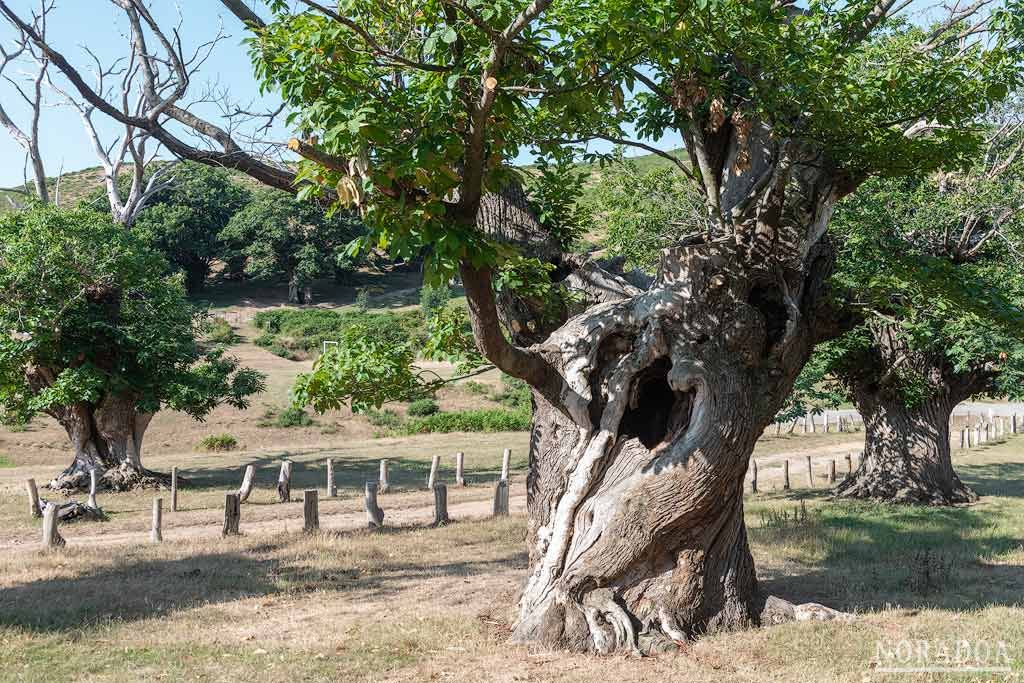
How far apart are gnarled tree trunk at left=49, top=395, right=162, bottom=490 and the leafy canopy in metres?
0.50

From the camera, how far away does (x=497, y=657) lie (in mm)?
7828

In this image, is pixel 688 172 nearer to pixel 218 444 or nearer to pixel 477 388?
pixel 218 444

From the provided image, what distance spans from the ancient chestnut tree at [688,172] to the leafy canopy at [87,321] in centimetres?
1697

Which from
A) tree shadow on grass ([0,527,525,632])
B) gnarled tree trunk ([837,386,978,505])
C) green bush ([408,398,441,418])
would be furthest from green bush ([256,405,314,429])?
tree shadow on grass ([0,527,525,632])

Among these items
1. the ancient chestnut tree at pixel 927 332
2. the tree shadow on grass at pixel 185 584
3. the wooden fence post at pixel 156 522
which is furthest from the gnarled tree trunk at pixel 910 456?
the wooden fence post at pixel 156 522

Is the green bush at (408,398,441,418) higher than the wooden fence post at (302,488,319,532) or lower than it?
higher

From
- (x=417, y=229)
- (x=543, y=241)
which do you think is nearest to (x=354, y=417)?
(x=543, y=241)

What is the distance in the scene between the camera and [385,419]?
4344 centimetres

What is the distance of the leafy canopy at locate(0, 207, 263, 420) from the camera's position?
2203 cm

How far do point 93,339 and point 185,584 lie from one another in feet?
48.4

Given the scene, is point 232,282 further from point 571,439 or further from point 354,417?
point 571,439

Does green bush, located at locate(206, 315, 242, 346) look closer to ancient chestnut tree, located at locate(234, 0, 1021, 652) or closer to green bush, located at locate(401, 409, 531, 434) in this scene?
green bush, located at locate(401, 409, 531, 434)

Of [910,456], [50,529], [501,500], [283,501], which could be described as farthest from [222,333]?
[910,456]

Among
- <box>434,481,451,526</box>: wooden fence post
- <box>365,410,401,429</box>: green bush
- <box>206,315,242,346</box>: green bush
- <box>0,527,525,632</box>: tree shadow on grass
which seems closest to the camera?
<box>0,527,525,632</box>: tree shadow on grass
